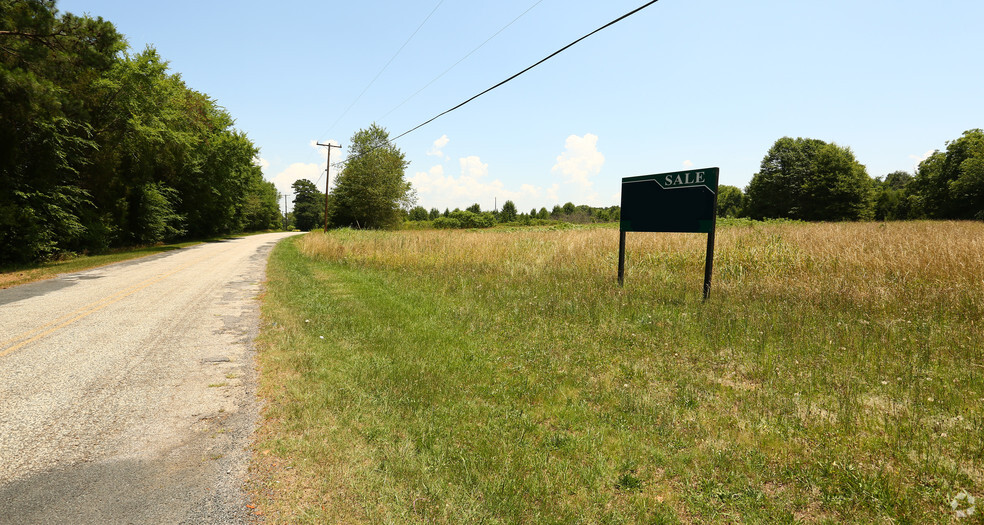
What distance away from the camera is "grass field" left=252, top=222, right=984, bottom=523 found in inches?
107

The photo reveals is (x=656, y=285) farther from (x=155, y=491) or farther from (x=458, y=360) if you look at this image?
(x=155, y=491)

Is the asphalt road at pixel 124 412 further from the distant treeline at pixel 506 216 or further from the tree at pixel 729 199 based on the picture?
the tree at pixel 729 199

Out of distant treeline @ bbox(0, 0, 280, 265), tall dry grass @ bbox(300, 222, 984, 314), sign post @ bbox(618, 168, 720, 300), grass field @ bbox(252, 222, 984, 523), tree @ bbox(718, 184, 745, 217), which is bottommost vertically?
grass field @ bbox(252, 222, 984, 523)

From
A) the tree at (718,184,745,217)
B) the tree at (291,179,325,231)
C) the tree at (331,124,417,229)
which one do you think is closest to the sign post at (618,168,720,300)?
the tree at (331,124,417,229)

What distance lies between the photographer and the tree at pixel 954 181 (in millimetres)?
38625

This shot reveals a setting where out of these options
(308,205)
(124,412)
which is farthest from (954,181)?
(308,205)

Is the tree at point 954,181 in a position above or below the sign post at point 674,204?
above

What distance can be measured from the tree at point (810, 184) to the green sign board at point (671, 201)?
61.5 meters

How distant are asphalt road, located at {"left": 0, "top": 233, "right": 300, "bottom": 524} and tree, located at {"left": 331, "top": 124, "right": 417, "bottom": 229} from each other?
3723cm

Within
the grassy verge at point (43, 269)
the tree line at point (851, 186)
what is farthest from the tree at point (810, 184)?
the grassy verge at point (43, 269)

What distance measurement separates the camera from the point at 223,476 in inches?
120

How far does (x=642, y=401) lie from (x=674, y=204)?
5.68 metres

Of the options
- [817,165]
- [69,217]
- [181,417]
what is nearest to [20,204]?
[69,217]

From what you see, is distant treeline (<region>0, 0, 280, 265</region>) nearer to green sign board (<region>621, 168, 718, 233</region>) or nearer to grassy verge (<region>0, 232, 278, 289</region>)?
grassy verge (<region>0, 232, 278, 289</region>)
